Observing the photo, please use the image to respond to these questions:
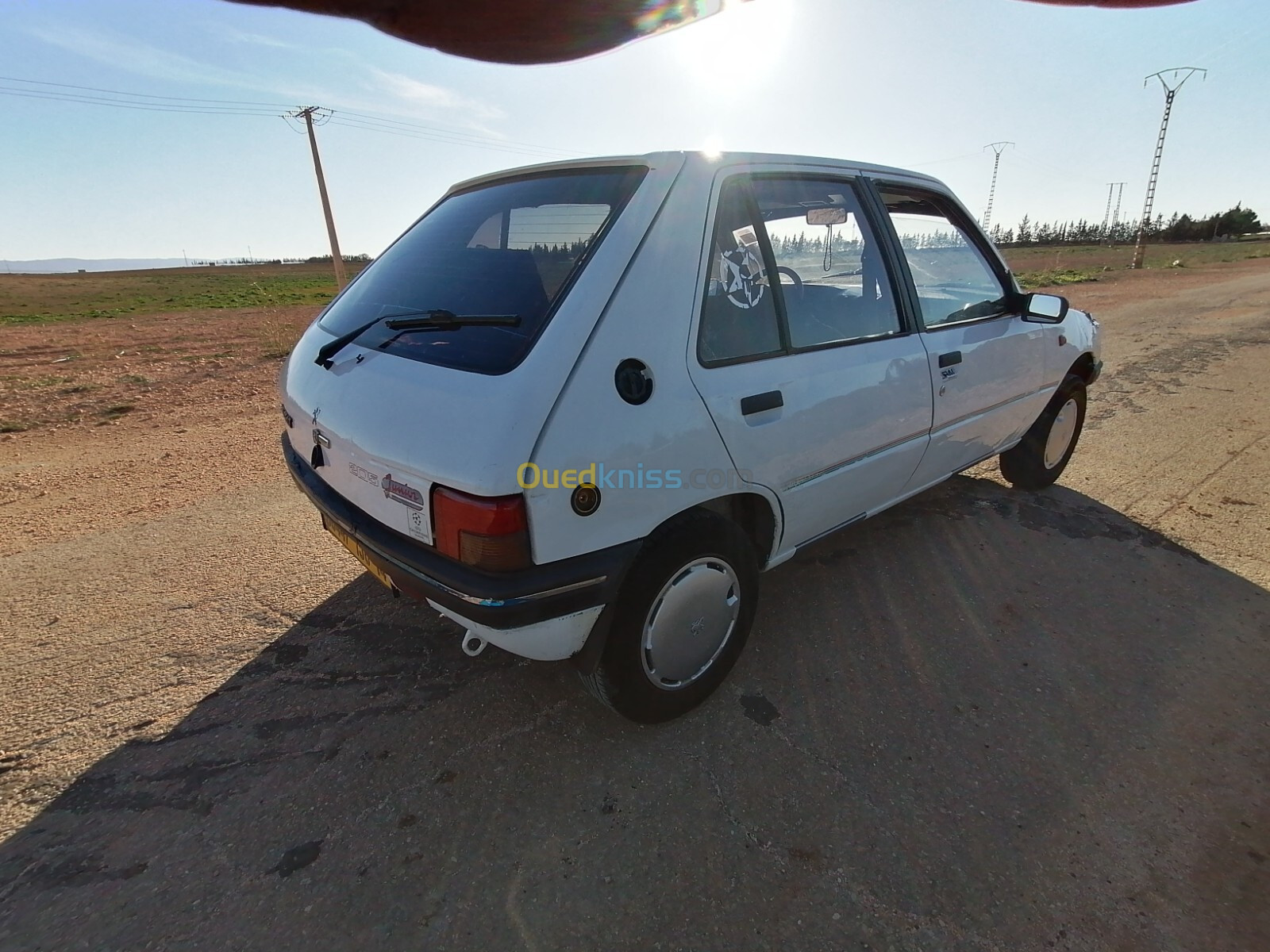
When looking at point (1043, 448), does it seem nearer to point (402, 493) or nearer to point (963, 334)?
point (963, 334)

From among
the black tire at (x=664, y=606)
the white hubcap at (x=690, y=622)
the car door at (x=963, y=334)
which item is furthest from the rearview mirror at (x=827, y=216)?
the white hubcap at (x=690, y=622)

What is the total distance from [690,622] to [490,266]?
1.39 metres

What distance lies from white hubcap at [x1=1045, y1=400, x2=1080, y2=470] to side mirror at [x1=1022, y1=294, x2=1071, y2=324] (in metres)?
0.86

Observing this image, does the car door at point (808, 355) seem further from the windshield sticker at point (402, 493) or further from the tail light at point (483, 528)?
the windshield sticker at point (402, 493)

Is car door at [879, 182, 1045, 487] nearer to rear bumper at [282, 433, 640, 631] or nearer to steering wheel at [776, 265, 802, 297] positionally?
steering wheel at [776, 265, 802, 297]

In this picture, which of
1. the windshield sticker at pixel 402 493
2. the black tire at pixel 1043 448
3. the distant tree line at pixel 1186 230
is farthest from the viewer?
the distant tree line at pixel 1186 230

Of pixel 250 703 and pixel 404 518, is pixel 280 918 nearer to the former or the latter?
pixel 250 703

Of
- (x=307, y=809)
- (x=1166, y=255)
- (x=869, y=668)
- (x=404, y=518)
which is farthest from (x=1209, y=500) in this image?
(x=1166, y=255)

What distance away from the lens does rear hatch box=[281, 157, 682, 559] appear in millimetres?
1561

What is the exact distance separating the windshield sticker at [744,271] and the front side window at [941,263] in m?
1.01

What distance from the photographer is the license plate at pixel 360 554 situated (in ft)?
6.31

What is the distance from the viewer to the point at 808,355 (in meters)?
2.19

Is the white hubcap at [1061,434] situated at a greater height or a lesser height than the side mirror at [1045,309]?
lesser

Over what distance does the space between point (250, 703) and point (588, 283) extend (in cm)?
193
